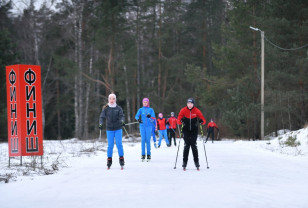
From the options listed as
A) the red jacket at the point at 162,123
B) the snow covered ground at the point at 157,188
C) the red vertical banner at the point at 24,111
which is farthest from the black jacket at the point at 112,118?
the red jacket at the point at 162,123

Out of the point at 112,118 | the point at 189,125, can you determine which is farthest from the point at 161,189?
the point at 112,118

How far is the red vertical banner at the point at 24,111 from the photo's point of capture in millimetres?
10773

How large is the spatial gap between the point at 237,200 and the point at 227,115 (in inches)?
1034

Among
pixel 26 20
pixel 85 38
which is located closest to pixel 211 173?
pixel 85 38

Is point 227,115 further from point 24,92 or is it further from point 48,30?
point 24,92

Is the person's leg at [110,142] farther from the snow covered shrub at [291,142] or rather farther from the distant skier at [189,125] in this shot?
the snow covered shrub at [291,142]

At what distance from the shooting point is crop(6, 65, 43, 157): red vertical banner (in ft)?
35.3

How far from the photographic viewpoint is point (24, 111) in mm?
10844

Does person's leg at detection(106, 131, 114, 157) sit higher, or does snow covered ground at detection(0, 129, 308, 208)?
person's leg at detection(106, 131, 114, 157)

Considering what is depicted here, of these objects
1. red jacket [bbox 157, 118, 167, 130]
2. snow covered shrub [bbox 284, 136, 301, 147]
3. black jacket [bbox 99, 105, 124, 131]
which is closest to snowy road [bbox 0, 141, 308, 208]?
black jacket [bbox 99, 105, 124, 131]

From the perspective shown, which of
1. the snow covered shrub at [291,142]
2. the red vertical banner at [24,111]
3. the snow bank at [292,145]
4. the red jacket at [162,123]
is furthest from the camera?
the red jacket at [162,123]

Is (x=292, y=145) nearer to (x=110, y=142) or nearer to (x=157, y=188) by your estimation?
(x=110, y=142)

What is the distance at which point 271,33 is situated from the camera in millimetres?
30422

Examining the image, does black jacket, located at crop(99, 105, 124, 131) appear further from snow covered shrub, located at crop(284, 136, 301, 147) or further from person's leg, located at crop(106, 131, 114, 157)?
snow covered shrub, located at crop(284, 136, 301, 147)
